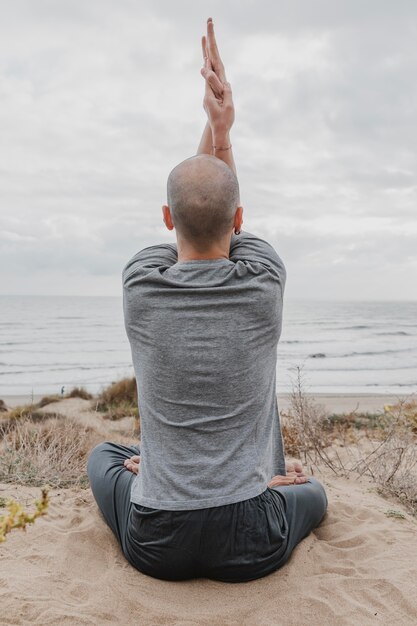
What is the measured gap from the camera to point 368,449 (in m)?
6.20

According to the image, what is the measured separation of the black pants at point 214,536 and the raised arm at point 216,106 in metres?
1.69

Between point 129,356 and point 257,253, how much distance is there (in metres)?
24.5

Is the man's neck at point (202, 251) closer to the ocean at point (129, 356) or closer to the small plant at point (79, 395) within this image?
the ocean at point (129, 356)

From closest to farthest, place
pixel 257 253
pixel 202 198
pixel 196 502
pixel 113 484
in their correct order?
pixel 202 198, pixel 196 502, pixel 257 253, pixel 113 484

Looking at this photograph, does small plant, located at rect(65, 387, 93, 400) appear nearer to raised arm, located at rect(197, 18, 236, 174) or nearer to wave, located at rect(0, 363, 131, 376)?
wave, located at rect(0, 363, 131, 376)

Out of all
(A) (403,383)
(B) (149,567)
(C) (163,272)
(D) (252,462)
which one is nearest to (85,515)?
(B) (149,567)

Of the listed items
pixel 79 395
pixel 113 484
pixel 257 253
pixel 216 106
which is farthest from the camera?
pixel 79 395

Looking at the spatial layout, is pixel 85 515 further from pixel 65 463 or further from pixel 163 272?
pixel 163 272

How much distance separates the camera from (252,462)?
2729 mm

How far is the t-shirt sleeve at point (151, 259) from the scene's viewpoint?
2.75 meters

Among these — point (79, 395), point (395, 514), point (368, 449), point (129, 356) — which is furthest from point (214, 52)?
point (129, 356)

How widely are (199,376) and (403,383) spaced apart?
1611 centimetres

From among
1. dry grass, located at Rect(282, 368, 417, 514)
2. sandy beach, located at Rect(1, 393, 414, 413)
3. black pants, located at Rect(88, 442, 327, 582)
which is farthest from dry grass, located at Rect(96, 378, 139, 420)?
black pants, located at Rect(88, 442, 327, 582)

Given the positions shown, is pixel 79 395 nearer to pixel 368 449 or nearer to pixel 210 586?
pixel 368 449
